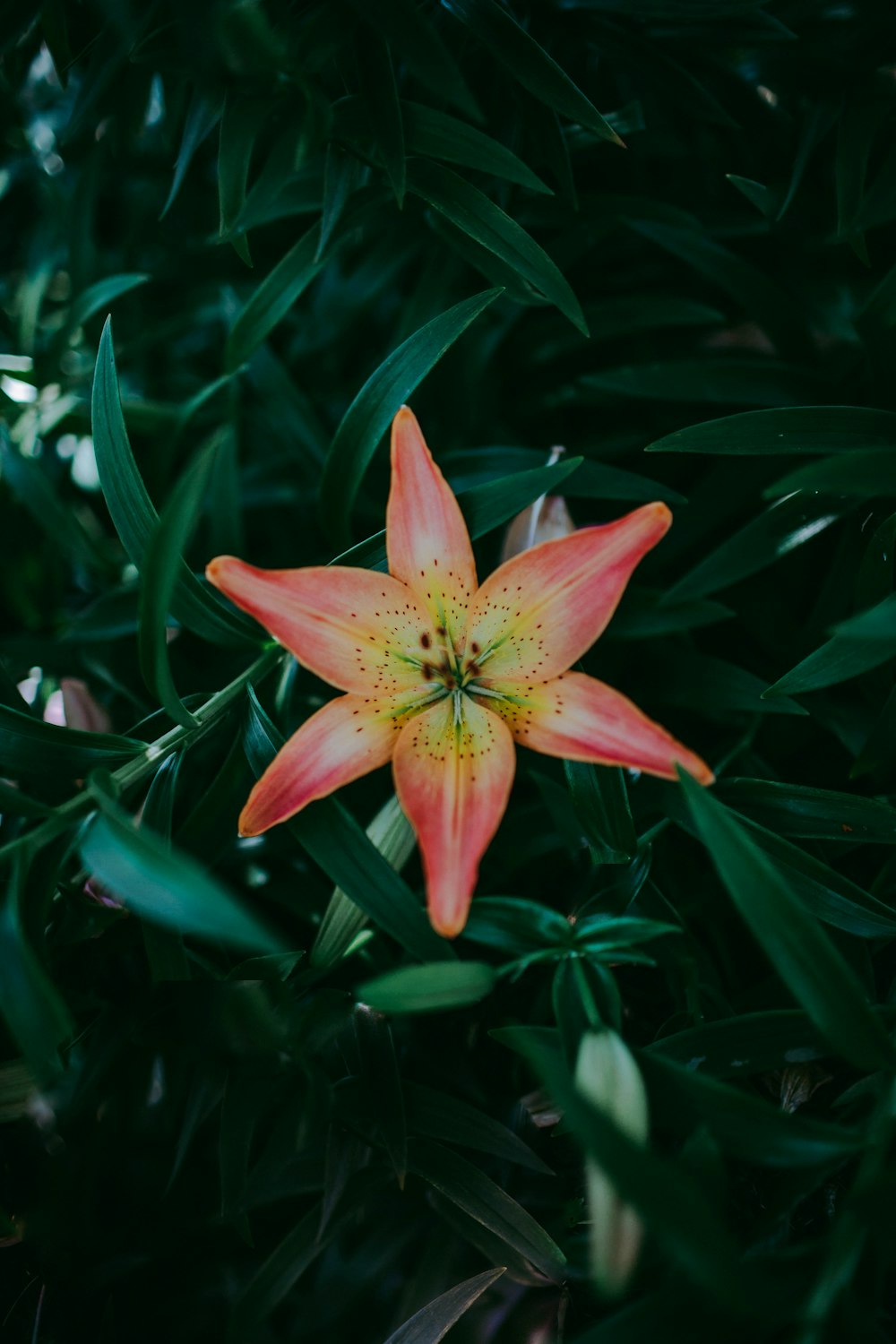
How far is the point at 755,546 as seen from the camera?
0.64 metres

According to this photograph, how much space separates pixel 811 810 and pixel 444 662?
0.26 metres

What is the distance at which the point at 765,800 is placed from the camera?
0.59 m

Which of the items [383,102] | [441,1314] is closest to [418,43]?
[383,102]

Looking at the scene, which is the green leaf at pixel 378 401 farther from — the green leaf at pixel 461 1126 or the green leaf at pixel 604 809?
the green leaf at pixel 461 1126

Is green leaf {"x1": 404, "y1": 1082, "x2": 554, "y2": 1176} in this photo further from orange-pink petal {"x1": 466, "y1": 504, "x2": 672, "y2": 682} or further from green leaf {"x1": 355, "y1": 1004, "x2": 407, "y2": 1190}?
orange-pink petal {"x1": 466, "y1": 504, "x2": 672, "y2": 682}

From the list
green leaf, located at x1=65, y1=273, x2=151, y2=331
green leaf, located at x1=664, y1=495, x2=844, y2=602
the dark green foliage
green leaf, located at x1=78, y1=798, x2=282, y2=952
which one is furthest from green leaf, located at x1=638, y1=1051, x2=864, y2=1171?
green leaf, located at x1=65, y1=273, x2=151, y2=331

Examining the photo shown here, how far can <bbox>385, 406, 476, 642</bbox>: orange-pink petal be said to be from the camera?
0.51m

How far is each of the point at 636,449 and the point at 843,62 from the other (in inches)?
12.7

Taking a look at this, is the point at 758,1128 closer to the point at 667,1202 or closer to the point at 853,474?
the point at 667,1202

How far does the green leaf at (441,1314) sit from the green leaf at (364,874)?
0.24 m

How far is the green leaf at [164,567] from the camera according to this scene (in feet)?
1.44

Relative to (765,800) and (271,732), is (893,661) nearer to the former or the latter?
(765,800)

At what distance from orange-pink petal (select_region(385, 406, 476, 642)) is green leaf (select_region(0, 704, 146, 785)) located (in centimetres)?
23

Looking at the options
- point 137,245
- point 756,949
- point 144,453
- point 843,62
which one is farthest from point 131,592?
point 843,62
